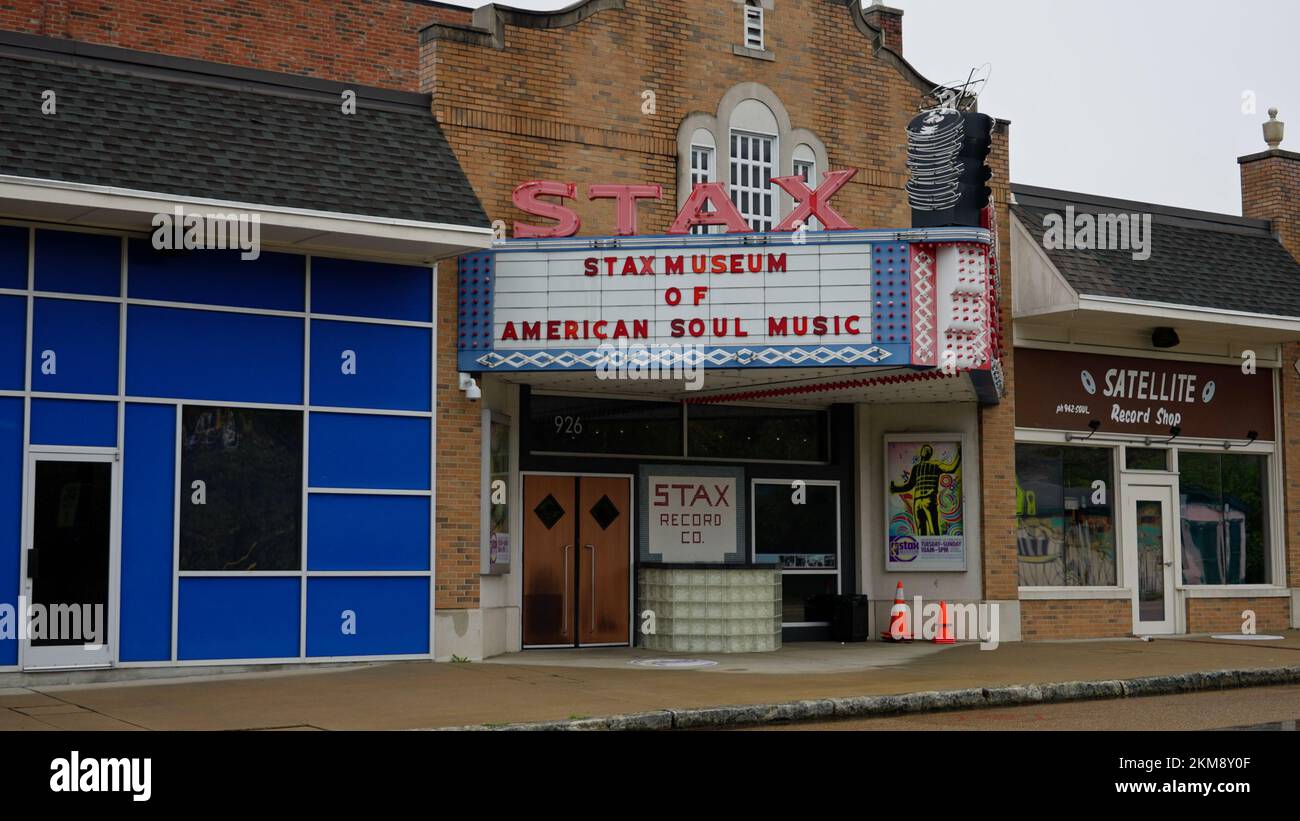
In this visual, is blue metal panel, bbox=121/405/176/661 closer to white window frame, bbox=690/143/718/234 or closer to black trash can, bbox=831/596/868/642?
white window frame, bbox=690/143/718/234

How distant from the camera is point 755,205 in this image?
20000mm

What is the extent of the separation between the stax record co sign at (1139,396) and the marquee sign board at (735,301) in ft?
14.9

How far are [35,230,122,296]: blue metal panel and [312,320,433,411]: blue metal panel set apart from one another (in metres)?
2.15

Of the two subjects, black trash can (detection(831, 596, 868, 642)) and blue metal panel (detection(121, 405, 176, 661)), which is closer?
blue metal panel (detection(121, 405, 176, 661))

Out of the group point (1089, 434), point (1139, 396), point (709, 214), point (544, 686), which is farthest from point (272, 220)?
point (1139, 396)

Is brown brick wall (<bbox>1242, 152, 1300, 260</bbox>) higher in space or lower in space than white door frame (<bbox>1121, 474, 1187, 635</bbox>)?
higher

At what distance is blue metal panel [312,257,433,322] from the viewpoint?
53.5 feet

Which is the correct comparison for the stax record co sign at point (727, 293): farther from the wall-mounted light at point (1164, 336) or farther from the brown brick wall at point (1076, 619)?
the wall-mounted light at point (1164, 336)

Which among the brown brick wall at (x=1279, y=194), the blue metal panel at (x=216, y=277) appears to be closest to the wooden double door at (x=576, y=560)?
the blue metal panel at (x=216, y=277)

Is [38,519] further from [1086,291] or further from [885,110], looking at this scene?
[1086,291]

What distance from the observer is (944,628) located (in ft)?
67.6

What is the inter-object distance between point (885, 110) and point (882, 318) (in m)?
5.39

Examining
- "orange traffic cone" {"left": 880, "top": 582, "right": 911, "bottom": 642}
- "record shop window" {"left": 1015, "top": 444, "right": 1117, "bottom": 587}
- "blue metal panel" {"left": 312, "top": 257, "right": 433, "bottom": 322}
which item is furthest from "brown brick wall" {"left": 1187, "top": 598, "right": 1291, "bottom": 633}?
"blue metal panel" {"left": 312, "top": 257, "right": 433, "bottom": 322}
